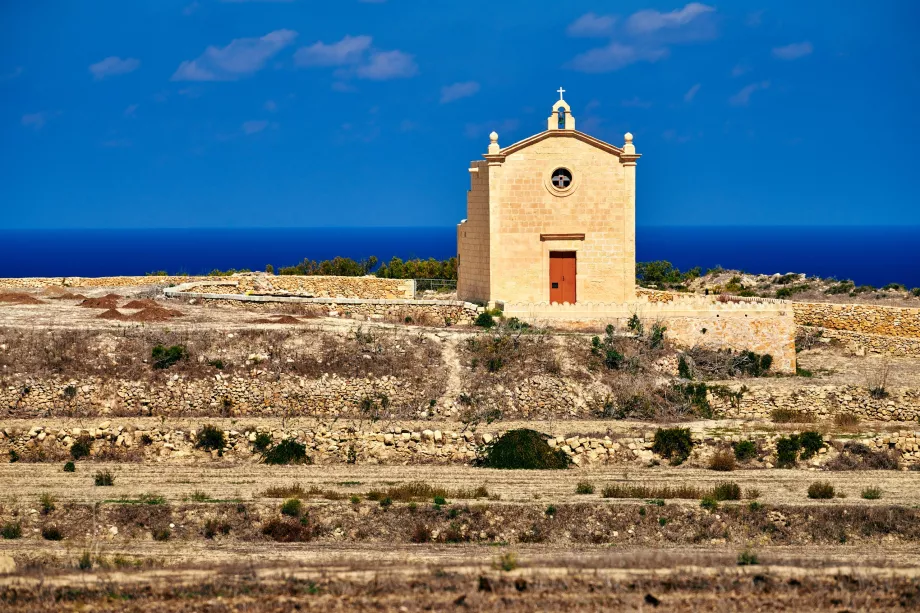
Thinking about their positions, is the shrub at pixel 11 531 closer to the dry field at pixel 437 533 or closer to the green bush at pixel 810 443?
the dry field at pixel 437 533

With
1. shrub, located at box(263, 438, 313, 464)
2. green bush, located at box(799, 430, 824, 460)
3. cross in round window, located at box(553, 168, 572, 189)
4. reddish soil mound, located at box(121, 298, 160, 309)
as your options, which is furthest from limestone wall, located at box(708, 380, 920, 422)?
reddish soil mound, located at box(121, 298, 160, 309)

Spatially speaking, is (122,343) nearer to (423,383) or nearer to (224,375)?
(224,375)

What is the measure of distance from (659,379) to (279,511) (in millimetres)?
13487

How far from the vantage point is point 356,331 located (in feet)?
116

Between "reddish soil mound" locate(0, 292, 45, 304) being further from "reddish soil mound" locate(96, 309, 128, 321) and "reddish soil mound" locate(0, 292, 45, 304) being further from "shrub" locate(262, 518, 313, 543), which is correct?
"shrub" locate(262, 518, 313, 543)

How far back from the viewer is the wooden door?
38.9 m

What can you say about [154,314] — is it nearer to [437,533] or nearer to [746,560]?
[437,533]

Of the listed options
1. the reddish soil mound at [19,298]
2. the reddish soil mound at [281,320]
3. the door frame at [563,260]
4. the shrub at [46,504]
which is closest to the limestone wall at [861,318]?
the door frame at [563,260]

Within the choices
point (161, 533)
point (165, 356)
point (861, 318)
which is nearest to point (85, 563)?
point (161, 533)

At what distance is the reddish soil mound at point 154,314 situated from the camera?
36684 millimetres

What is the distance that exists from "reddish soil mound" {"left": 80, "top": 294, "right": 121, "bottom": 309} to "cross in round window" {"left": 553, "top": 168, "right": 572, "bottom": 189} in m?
15.3

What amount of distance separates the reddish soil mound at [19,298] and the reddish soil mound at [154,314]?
6.45 meters

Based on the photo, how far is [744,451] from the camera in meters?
29.5

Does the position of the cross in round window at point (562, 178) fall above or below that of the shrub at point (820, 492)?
above
